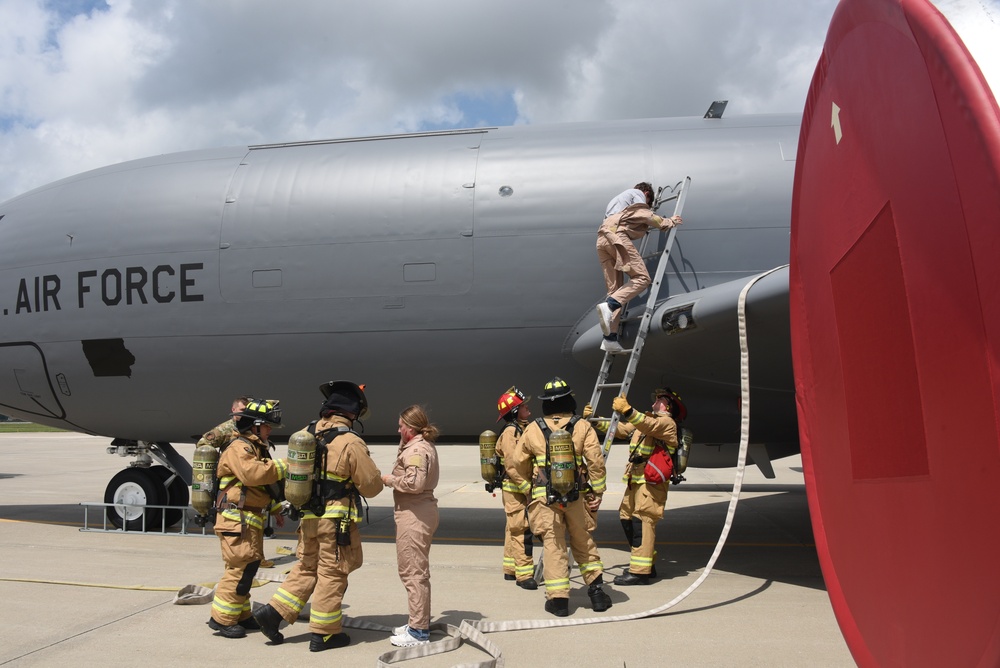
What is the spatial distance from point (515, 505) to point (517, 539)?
0.32 m

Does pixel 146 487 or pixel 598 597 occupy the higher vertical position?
pixel 146 487

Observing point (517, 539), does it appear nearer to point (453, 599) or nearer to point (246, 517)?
point (453, 599)

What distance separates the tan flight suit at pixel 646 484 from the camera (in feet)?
23.1

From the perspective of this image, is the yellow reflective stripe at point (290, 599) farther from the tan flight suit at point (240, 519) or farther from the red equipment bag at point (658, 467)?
the red equipment bag at point (658, 467)

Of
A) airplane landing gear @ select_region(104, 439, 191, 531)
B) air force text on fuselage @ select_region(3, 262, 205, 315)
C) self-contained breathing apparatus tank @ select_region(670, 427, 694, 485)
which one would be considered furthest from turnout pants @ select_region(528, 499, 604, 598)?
airplane landing gear @ select_region(104, 439, 191, 531)

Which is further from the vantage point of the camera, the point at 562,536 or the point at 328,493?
the point at 562,536

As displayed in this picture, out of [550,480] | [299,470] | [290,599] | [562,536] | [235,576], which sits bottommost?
[290,599]

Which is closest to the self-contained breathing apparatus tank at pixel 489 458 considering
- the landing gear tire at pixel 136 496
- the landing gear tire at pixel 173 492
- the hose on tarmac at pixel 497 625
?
the hose on tarmac at pixel 497 625

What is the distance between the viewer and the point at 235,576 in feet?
18.6

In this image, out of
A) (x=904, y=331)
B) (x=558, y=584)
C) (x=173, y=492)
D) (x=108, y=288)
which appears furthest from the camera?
(x=173, y=492)

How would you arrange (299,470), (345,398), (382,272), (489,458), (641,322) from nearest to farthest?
1. (299,470)
2. (345,398)
3. (641,322)
4. (489,458)
5. (382,272)

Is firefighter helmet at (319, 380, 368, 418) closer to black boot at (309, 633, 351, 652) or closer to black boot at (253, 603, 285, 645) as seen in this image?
black boot at (253, 603, 285, 645)

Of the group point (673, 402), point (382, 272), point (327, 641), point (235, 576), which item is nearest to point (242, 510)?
point (235, 576)

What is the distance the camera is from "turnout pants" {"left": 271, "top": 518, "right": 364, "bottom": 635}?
17.4ft
